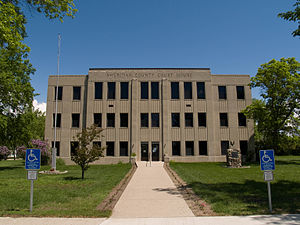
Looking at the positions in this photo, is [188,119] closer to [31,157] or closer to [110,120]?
[110,120]

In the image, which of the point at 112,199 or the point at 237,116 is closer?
the point at 112,199

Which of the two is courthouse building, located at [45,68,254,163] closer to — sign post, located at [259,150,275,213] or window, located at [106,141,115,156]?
window, located at [106,141,115,156]

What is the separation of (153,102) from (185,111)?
4299 mm

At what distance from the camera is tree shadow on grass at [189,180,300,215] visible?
7773mm

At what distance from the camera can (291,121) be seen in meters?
28.5

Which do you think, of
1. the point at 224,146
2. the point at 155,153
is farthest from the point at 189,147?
the point at 224,146

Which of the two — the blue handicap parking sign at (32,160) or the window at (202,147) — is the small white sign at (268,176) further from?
the window at (202,147)

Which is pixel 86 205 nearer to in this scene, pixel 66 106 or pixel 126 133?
pixel 126 133

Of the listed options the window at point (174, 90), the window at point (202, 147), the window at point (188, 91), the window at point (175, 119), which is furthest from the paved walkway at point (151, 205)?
the window at point (188, 91)

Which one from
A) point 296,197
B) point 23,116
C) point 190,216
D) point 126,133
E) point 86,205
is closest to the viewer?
point 190,216

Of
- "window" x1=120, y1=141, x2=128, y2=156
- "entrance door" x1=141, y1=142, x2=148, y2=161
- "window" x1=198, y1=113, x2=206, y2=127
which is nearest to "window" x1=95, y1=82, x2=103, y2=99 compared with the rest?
"window" x1=120, y1=141, x2=128, y2=156

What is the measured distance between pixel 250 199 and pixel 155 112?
21810mm

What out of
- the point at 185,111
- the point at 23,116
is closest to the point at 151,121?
the point at 185,111

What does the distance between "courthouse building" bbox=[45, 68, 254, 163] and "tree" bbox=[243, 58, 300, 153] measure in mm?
3215
